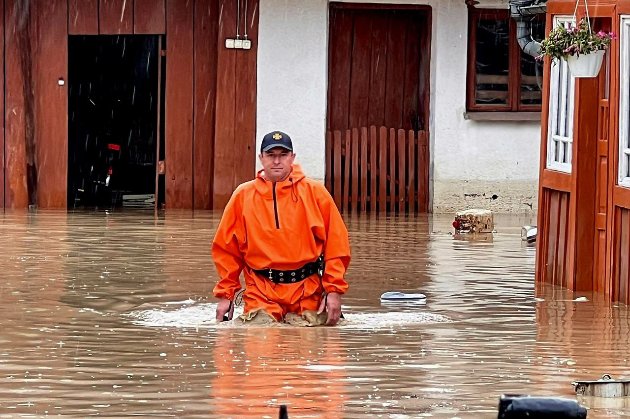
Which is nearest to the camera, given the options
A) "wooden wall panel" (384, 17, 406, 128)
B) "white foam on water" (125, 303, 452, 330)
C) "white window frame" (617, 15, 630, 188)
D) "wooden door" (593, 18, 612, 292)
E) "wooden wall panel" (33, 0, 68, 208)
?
"white foam on water" (125, 303, 452, 330)

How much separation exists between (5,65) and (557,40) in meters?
11.1

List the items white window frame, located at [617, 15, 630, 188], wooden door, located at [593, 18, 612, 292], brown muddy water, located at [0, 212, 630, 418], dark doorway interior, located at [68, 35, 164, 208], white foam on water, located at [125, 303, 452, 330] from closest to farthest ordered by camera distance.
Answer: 1. brown muddy water, located at [0, 212, 630, 418]
2. white foam on water, located at [125, 303, 452, 330]
3. white window frame, located at [617, 15, 630, 188]
4. wooden door, located at [593, 18, 612, 292]
5. dark doorway interior, located at [68, 35, 164, 208]

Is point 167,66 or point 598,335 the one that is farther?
point 167,66

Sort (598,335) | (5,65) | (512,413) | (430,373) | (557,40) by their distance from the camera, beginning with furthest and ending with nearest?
(5,65) → (557,40) → (598,335) → (430,373) → (512,413)

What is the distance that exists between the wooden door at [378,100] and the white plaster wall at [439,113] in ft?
0.92

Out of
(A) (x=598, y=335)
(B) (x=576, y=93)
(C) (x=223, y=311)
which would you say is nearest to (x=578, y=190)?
(B) (x=576, y=93)

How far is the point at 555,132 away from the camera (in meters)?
15.0

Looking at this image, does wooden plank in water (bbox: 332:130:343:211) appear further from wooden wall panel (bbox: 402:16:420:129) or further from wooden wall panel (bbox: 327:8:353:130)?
wooden wall panel (bbox: 402:16:420:129)

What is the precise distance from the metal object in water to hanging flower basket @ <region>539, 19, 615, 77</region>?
5.32m

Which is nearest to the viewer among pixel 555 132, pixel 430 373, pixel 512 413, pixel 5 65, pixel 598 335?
pixel 512 413

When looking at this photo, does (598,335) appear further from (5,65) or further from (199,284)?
(5,65)

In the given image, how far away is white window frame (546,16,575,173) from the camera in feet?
47.7

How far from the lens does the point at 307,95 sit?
22.9m

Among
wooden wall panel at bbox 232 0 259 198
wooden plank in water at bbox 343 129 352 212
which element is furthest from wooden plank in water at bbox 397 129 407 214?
wooden wall panel at bbox 232 0 259 198
